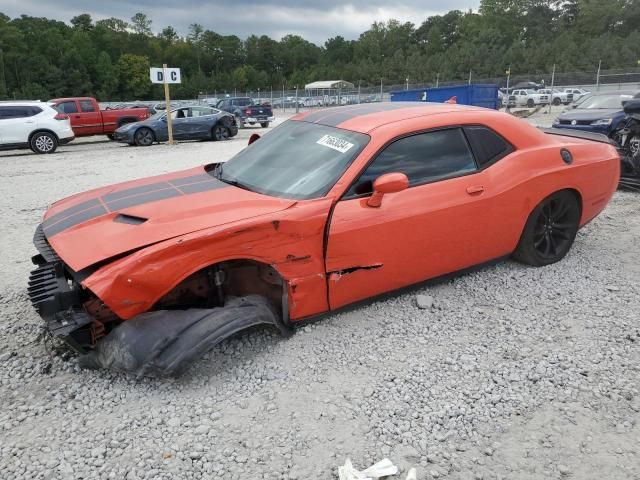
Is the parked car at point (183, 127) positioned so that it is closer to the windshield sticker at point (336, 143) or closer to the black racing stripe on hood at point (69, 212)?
the black racing stripe on hood at point (69, 212)

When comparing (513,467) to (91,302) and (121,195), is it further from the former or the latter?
(121,195)

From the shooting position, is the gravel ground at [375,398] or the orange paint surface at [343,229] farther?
the orange paint surface at [343,229]

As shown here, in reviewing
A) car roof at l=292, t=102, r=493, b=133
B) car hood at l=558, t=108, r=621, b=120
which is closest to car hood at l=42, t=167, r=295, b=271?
car roof at l=292, t=102, r=493, b=133

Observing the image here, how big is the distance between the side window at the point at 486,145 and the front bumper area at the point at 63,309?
2863mm

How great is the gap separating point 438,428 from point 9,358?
102 inches

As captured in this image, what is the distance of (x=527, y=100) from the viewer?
3219 cm

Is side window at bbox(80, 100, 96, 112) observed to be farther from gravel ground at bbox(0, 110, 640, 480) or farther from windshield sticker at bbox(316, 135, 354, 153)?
windshield sticker at bbox(316, 135, 354, 153)

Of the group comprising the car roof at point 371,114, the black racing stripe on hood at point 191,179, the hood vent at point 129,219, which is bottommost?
the hood vent at point 129,219

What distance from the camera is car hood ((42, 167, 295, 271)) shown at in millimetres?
2725

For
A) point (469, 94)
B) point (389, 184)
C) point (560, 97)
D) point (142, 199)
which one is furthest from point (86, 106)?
point (560, 97)

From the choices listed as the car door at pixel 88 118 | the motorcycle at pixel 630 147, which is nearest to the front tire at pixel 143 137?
the car door at pixel 88 118

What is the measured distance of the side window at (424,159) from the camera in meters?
3.29

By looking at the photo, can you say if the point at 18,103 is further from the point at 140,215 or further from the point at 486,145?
the point at 486,145

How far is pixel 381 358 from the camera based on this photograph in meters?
3.07
